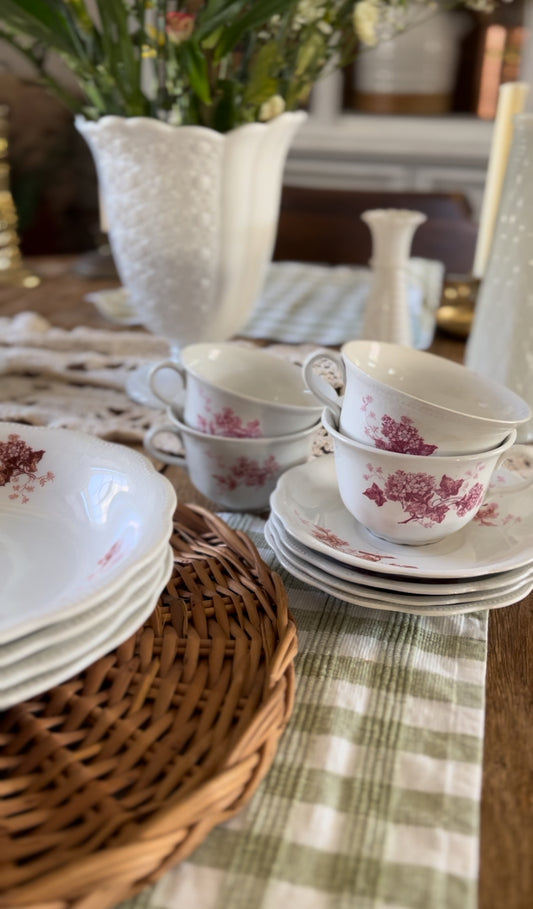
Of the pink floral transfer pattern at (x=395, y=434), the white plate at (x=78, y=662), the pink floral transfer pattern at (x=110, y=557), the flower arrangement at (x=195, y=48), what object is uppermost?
the flower arrangement at (x=195, y=48)

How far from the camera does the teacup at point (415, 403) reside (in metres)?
0.48

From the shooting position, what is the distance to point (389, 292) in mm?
904

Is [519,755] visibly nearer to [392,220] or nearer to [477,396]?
[477,396]

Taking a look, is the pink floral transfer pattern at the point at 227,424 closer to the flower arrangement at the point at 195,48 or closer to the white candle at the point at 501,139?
the flower arrangement at the point at 195,48

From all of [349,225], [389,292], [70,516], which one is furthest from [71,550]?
[349,225]

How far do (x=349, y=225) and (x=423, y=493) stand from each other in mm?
1193

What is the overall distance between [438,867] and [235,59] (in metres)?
0.75

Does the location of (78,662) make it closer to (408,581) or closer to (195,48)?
(408,581)

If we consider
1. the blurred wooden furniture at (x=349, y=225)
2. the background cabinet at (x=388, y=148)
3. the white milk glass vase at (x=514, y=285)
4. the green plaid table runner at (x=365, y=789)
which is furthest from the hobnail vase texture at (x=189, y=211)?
the background cabinet at (x=388, y=148)

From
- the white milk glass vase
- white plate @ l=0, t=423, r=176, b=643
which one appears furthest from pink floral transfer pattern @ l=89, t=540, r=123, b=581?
the white milk glass vase

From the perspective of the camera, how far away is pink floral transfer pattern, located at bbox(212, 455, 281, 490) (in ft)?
1.98

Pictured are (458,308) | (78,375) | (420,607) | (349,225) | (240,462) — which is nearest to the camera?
(420,607)

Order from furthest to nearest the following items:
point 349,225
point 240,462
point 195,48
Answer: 1. point 349,225
2. point 195,48
3. point 240,462

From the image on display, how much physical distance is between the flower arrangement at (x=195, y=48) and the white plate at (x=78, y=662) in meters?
0.54
